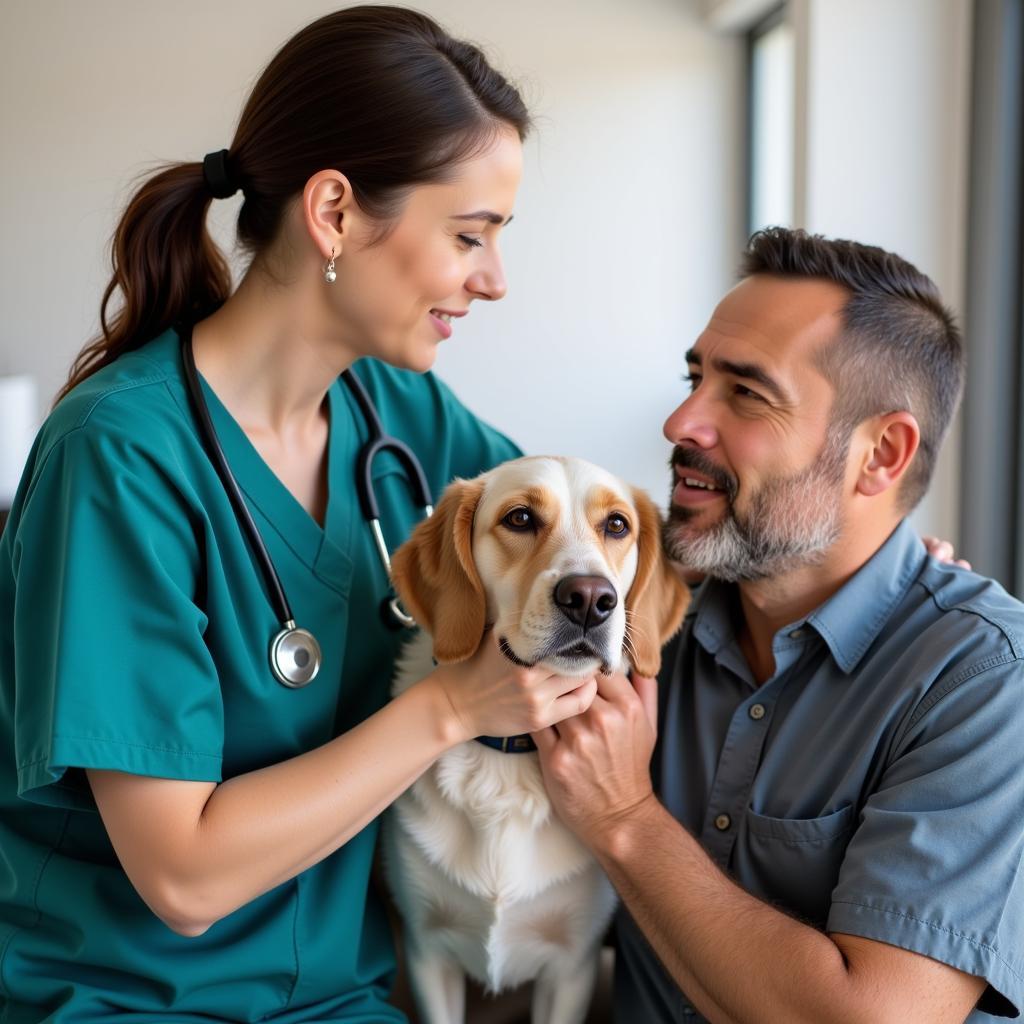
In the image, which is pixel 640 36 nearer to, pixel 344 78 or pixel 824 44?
pixel 824 44

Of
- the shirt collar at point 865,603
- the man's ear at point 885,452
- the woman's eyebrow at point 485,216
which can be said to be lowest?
the shirt collar at point 865,603

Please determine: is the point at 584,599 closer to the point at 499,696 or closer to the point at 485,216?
the point at 499,696

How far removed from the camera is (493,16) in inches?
192

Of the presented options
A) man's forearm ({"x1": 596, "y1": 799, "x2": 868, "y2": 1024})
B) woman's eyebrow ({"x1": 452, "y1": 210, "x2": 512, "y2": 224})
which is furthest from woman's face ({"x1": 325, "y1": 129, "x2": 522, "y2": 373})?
man's forearm ({"x1": 596, "y1": 799, "x2": 868, "y2": 1024})

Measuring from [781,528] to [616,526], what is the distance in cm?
24

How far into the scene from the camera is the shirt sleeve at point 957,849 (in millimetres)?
1342

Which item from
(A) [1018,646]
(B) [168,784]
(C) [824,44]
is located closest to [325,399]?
(B) [168,784]

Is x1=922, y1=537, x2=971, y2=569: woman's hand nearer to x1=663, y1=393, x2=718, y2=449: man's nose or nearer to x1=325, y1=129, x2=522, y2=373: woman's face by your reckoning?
x1=663, y1=393, x2=718, y2=449: man's nose

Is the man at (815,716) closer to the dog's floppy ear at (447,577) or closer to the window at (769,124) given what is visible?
the dog's floppy ear at (447,577)

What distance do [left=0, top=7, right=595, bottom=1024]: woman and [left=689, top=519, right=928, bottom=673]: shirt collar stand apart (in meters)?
0.36

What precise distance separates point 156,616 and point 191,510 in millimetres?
164

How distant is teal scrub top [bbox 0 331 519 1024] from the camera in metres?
1.37

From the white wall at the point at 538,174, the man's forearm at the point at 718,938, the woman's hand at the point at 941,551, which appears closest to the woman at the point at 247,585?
the man's forearm at the point at 718,938

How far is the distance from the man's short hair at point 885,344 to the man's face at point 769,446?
23mm
